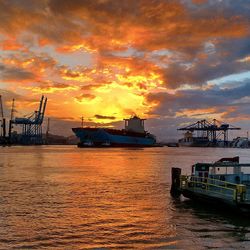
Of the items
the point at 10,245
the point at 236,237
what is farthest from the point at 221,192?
the point at 10,245

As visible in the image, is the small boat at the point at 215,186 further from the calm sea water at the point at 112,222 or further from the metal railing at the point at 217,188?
the calm sea water at the point at 112,222

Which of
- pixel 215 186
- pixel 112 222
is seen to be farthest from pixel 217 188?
pixel 112 222

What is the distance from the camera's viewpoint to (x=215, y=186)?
1089 inches

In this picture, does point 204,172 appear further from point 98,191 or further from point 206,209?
point 98,191

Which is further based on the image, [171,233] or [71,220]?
[71,220]

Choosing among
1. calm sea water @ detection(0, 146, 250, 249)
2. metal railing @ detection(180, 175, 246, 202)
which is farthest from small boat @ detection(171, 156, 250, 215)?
calm sea water @ detection(0, 146, 250, 249)

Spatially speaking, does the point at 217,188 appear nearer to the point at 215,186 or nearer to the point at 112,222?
the point at 215,186

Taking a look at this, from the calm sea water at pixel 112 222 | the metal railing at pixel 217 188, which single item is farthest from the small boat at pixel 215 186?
the calm sea water at pixel 112 222

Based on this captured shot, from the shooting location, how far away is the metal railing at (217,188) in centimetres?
2384

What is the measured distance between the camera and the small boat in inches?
942

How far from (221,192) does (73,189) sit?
1551 centimetres

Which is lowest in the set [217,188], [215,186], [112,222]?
[112,222]

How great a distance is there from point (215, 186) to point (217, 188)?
1.85m

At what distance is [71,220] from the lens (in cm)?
2302
